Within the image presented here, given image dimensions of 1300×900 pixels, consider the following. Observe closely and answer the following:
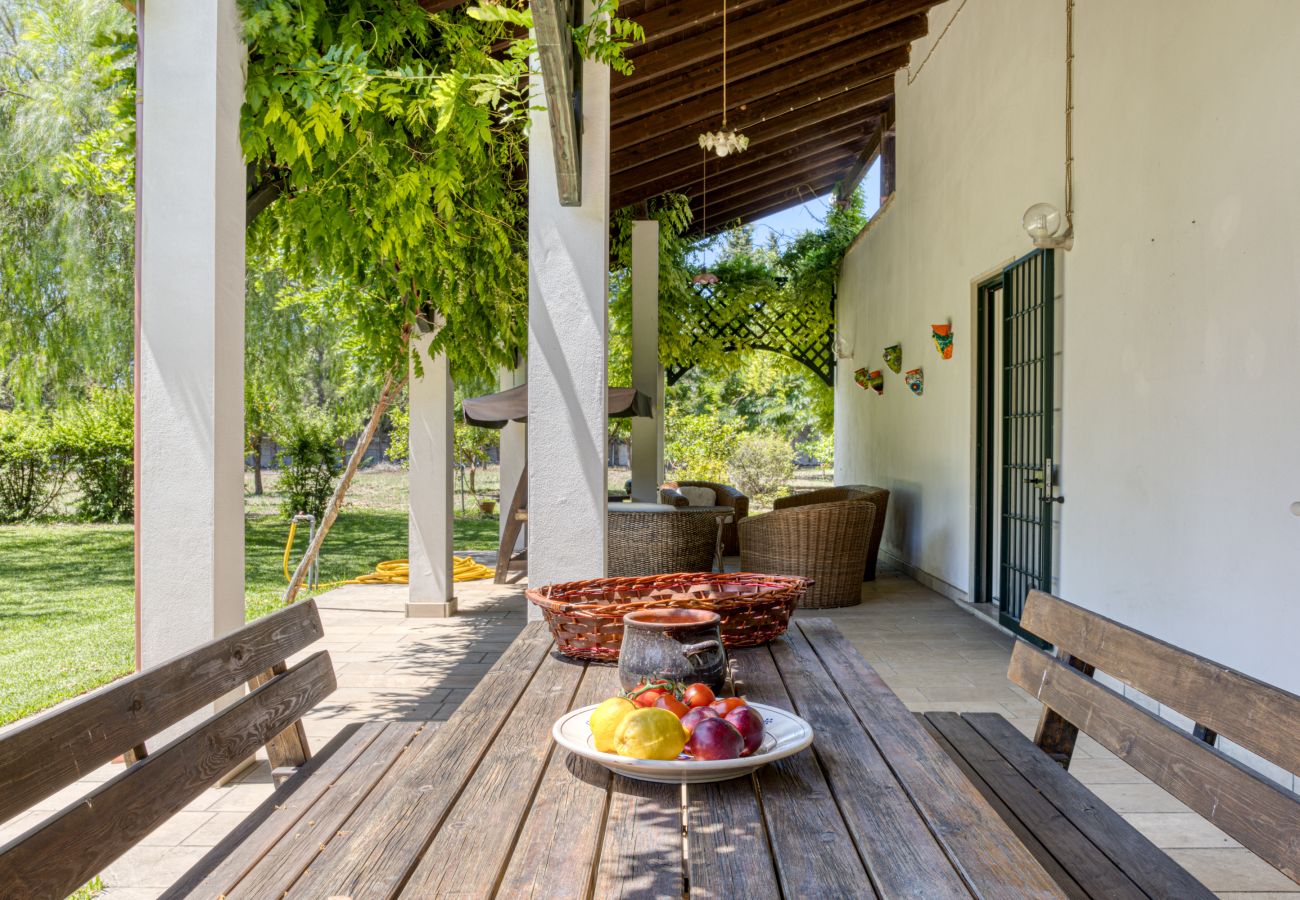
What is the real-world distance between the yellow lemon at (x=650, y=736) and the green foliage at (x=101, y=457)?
10537 millimetres

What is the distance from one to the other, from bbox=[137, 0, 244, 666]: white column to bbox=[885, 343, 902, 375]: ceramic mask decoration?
18.8 ft

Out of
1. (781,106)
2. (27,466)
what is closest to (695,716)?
(781,106)

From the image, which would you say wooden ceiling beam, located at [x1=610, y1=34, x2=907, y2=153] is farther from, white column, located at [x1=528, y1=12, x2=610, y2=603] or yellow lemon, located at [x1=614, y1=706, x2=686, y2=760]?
yellow lemon, located at [x1=614, y1=706, x2=686, y2=760]

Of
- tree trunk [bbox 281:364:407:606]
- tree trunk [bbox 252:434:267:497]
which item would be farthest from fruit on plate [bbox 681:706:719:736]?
tree trunk [bbox 252:434:267:497]

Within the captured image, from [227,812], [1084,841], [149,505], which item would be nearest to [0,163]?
[149,505]

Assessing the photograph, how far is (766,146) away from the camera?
28.3 ft

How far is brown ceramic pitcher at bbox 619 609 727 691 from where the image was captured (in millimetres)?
1387

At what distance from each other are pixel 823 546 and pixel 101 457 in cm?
882

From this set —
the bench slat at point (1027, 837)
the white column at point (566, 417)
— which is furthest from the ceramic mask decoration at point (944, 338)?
the bench slat at point (1027, 837)

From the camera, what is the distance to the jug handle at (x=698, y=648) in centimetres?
139

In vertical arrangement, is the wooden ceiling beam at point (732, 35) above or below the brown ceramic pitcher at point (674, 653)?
above

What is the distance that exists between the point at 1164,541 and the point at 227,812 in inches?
122

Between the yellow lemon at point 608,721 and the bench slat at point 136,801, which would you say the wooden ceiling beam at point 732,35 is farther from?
the yellow lemon at point 608,721

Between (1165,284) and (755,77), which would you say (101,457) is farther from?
(1165,284)
